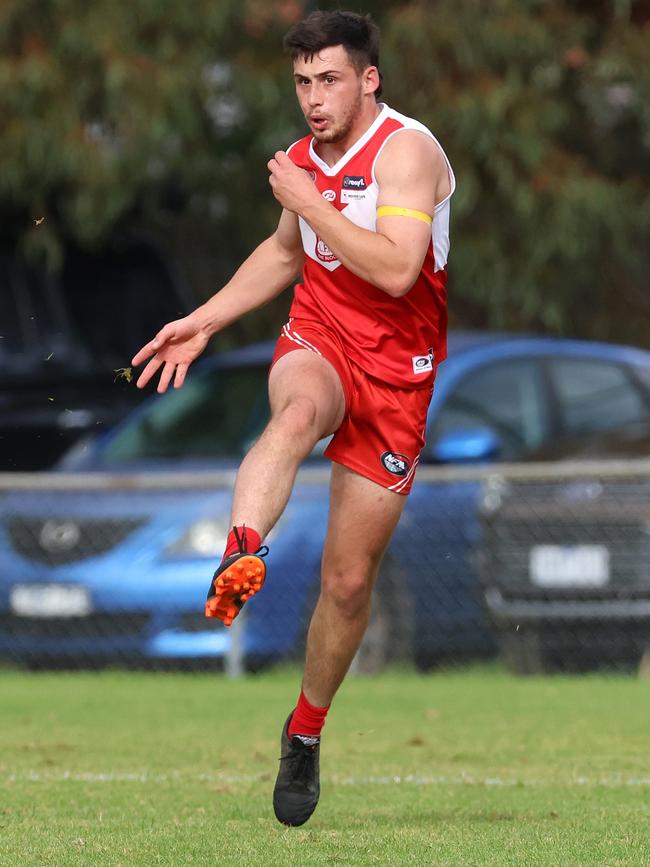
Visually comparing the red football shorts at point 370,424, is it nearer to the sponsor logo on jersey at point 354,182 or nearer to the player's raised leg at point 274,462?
the player's raised leg at point 274,462

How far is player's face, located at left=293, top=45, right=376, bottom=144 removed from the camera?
6.30 m

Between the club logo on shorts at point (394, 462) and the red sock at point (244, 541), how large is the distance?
0.91m

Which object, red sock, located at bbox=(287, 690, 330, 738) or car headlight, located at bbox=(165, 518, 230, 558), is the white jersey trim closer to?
red sock, located at bbox=(287, 690, 330, 738)

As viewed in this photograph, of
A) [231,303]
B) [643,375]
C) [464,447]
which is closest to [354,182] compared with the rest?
[231,303]

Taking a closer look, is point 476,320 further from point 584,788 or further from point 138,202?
point 584,788

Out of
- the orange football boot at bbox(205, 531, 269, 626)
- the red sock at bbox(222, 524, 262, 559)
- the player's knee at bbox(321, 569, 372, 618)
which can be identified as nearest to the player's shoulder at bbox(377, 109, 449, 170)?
the player's knee at bbox(321, 569, 372, 618)

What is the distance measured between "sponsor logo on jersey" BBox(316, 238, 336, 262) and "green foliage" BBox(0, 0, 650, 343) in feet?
26.5

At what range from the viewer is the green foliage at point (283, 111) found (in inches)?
571

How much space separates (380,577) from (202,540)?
1.06m

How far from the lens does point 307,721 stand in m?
6.58

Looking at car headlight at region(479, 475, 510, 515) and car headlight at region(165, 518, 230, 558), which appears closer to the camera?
car headlight at region(165, 518, 230, 558)

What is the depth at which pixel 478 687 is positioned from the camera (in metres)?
11.3

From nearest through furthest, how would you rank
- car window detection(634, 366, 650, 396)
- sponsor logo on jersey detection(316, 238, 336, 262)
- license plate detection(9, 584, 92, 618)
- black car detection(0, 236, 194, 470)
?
sponsor logo on jersey detection(316, 238, 336, 262) < license plate detection(9, 584, 92, 618) < car window detection(634, 366, 650, 396) < black car detection(0, 236, 194, 470)

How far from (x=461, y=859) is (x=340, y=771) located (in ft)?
7.49
